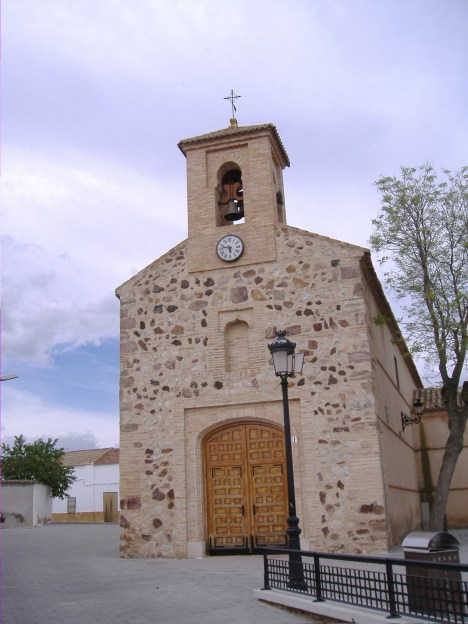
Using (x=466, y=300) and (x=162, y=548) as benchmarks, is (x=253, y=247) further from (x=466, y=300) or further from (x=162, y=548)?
(x=162, y=548)

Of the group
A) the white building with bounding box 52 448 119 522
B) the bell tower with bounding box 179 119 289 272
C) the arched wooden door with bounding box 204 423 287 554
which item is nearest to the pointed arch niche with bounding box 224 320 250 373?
the arched wooden door with bounding box 204 423 287 554

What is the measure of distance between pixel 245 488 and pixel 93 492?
33710mm

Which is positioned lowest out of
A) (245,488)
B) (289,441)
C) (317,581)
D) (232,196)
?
(317,581)

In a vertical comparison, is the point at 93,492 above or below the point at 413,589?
below

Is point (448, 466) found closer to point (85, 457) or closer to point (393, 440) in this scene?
point (393, 440)

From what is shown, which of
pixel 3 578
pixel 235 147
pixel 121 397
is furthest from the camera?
pixel 235 147

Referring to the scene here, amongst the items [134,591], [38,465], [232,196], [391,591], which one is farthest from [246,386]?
[38,465]

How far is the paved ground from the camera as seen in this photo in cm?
736

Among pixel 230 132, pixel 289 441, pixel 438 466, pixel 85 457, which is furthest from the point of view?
pixel 85 457

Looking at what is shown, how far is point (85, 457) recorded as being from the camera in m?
47.5

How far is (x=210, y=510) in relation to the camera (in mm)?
14305

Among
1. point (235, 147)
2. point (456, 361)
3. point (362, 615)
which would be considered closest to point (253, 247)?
point (235, 147)

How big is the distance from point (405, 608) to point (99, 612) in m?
3.63

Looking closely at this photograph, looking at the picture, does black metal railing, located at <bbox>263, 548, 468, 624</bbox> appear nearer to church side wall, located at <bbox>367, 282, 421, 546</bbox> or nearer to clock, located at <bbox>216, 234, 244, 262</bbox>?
church side wall, located at <bbox>367, 282, 421, 546</bbox>
